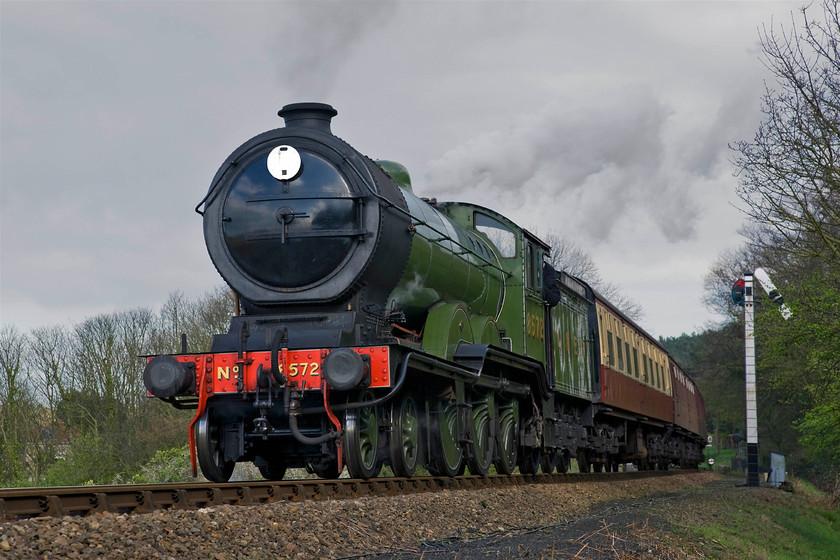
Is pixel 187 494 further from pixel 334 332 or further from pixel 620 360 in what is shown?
pixel 620 360

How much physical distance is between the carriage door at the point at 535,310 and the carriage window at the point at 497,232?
0.89 ft

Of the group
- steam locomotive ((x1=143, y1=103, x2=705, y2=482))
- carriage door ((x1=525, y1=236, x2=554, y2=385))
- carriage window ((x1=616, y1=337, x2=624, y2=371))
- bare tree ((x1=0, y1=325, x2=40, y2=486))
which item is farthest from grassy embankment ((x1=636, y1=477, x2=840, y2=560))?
bare tree ((x1=0, y1=325, x2=40, y2=486))

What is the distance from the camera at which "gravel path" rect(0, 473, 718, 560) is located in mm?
4902

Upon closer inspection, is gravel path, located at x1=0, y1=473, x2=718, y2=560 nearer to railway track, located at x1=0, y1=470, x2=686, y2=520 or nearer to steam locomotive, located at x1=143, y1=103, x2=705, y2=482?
railway track, located at x1=0, y1=470, x2=686, y2=520

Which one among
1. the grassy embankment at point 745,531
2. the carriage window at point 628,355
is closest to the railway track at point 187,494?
the grassy embankment at point 745,531

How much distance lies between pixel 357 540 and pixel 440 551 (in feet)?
2.06

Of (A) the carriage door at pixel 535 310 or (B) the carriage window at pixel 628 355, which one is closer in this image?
(A) the carriage door at pixel 535 310

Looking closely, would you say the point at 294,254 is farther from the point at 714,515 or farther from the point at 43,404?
the point at 43,404

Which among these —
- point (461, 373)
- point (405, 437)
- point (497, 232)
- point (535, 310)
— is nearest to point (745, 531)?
point (461, 373)

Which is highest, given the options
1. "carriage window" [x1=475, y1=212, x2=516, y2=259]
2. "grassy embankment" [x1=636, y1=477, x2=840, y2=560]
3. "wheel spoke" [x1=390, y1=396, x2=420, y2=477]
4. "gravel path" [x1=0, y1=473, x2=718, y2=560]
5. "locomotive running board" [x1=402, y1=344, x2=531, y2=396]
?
"carriage window" [x1=475, y1=212, x2=516, y2=259]

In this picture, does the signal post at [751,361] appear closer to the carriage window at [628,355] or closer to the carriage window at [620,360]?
the carriage window at [628,355]

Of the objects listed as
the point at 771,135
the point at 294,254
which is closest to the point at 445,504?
the point at 294,254

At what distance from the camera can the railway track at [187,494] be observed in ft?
18.3

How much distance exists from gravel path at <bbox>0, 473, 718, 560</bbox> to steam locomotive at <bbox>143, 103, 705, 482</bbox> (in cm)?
106
